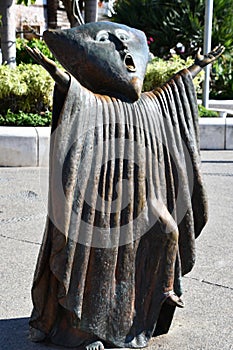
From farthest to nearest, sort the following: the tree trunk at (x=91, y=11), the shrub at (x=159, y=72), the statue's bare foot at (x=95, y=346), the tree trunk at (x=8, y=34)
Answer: the tree trunk at (x=91, y=11), the shrub at (x=159, y=72), the tree trunk at (x=8, y=34), the statue's bare foot at (x=95, y=346)

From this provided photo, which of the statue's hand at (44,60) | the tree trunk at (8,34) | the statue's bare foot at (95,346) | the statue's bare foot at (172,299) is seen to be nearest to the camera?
the statue's hand at (44,60)

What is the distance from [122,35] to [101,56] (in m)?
0.18

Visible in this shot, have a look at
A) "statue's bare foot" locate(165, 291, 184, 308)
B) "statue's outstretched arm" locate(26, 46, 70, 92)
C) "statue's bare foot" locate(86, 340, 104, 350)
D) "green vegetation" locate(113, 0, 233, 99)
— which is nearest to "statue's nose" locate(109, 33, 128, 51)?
"statue's outstretched arm" locate(26, 46, 70, 92)

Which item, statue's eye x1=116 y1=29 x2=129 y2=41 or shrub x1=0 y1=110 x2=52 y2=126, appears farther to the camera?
shrub x1=0 y1=110 x2=52 y2=126

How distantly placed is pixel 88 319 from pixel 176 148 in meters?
0.95

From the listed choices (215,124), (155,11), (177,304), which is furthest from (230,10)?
(177,304)

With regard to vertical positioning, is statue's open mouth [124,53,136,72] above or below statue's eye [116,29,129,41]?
below

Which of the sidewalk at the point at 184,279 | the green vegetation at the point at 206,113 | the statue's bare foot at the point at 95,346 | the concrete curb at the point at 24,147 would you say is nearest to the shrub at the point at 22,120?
the concrete curb at the point at 24,147

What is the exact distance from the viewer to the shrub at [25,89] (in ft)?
30.8

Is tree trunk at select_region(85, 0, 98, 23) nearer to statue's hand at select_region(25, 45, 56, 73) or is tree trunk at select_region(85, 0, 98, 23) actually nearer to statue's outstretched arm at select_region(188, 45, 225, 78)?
statue's outstretched arm at select_region(188, 45, 225, 78)

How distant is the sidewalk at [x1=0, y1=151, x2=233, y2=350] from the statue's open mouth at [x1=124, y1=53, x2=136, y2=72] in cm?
141

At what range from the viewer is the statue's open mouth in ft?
10.5

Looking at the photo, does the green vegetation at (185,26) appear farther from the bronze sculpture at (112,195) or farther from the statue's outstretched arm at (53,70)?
the statue's outstretched arm at (53,70)

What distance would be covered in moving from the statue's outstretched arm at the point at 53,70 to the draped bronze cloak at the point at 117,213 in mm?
40
